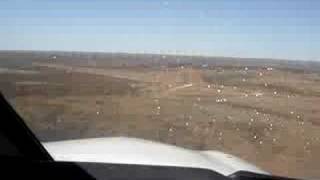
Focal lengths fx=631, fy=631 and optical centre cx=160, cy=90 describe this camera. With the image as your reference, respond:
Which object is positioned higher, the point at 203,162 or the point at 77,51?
the point at 77,51

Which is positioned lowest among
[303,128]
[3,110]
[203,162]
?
[303,128]

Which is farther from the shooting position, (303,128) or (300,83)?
(300,83)

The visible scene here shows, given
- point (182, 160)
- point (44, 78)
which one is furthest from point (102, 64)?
point (182, 160)

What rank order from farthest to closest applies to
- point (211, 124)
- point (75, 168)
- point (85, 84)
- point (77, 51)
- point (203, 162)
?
1. point (85, 84)
2. point (211, 124)
3. point (77, 51)
4. point (203, 162)
5. point (75, 168)

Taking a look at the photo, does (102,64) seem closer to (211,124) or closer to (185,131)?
(211,124)

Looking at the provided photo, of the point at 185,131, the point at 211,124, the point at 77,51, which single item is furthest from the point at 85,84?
the point at 77,51

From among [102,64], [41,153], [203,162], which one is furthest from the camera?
[102,64]
